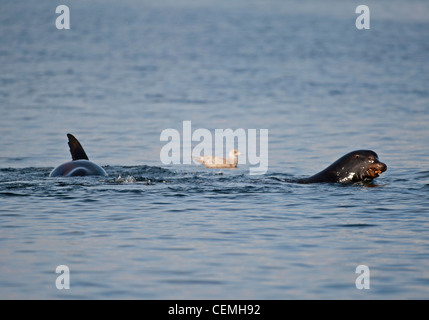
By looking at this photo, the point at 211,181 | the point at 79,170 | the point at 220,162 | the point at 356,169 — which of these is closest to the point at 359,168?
the point at 356,169

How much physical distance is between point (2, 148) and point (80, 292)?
1030 centimetres

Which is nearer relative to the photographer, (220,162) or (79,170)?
(79,170)

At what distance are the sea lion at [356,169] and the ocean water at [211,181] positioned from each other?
27cm

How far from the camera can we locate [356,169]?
14.2 m

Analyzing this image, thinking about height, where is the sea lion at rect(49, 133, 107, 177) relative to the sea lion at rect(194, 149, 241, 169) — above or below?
below

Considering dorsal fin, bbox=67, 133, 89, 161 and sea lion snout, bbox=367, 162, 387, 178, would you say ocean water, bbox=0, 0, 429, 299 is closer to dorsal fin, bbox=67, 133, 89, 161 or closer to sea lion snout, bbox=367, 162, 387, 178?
A: sea lion snout, bbox=367, 162, 387, 178

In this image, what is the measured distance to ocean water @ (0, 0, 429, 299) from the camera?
977 cm

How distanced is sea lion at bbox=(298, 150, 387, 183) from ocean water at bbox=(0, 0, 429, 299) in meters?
0.27

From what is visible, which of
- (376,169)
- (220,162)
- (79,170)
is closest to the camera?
(376,169)

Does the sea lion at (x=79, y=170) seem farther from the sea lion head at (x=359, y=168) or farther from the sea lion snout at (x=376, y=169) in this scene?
the sea lion snout at (x=376, y=169)

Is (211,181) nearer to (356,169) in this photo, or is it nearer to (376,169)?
(356,169)

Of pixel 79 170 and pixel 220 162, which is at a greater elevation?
pixel 220 162

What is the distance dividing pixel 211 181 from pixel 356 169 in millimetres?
2392

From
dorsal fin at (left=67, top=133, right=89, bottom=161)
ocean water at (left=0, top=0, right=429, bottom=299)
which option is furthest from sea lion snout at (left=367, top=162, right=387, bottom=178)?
dorsal fin at (left=67, top=133, right=89, bottom=161)
